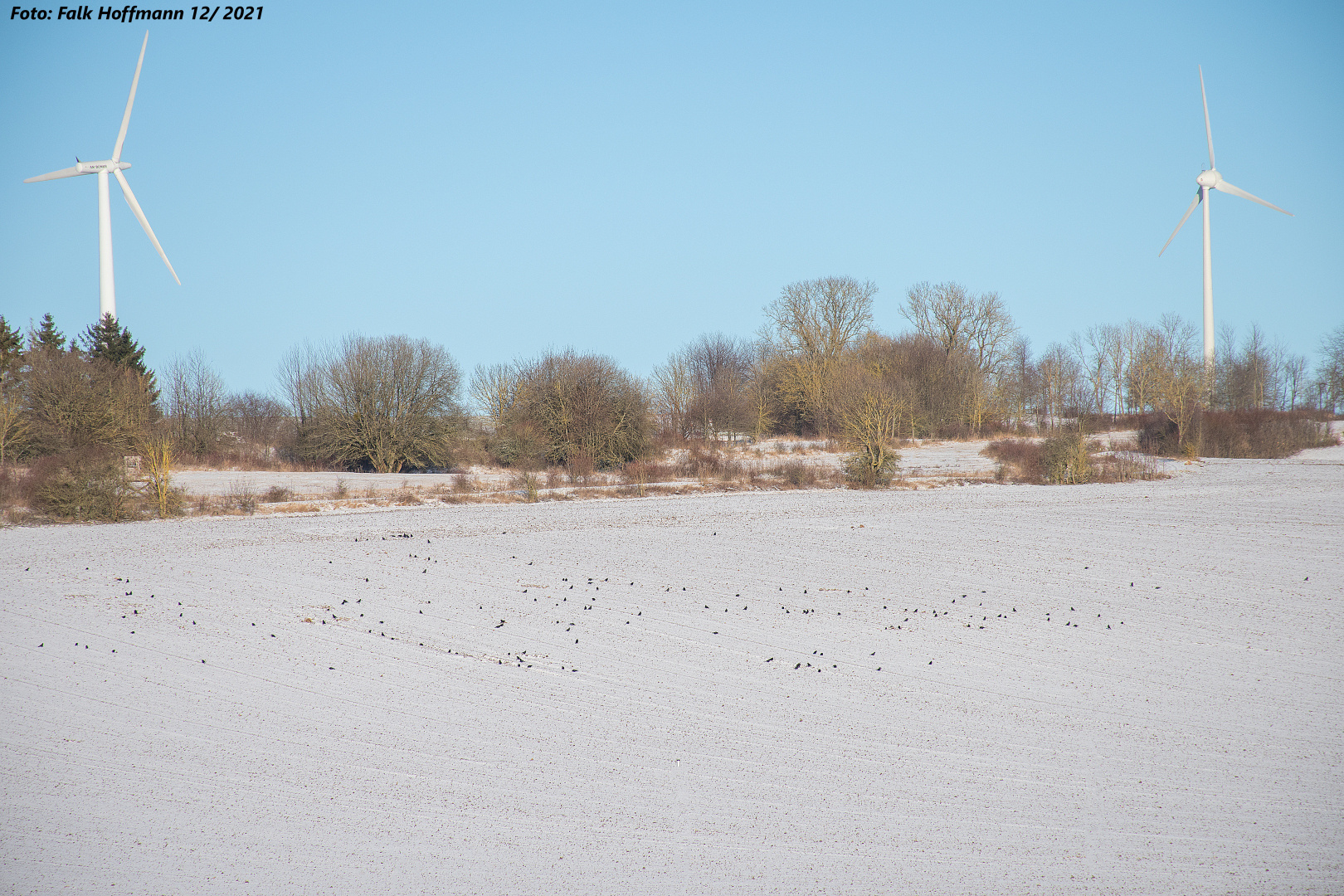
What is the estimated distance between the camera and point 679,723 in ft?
23.5

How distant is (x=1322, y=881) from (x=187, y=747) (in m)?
7.55

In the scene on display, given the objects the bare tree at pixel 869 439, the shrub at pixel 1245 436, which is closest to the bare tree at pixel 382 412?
the bare tree at pixel 869 439

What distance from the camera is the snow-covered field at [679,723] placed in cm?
505

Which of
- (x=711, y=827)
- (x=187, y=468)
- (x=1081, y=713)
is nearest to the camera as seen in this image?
(x=711, y=827)

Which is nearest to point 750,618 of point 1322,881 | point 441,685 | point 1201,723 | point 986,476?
point 441,685

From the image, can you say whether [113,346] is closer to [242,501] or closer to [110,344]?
[110,344]

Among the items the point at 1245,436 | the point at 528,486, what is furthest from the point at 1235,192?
the point at 528,486

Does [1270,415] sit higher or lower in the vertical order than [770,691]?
higher

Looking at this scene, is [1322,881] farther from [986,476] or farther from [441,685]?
[986,476]

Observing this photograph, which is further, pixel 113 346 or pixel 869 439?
pixel 113 346

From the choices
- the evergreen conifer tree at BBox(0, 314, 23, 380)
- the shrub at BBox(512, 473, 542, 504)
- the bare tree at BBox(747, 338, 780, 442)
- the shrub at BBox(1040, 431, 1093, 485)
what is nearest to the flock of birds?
the shrub at BBox(512, 473, 542, 504)

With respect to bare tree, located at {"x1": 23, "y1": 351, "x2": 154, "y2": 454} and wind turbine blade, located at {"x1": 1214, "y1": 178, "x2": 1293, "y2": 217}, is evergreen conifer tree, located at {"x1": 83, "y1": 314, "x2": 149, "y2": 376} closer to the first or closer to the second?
bare tree, located at {"x1": 23, "y1": 351, "x2": 154, "y2": 454}

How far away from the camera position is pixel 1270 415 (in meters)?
43.5

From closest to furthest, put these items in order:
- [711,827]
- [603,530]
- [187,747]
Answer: [711,827] < [187,747] < [603,530]
